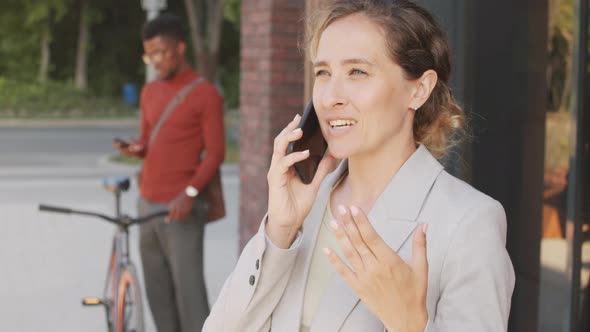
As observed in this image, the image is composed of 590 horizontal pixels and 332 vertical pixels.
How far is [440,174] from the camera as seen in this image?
92.1 inches

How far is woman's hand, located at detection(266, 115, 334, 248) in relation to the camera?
2.31 metres

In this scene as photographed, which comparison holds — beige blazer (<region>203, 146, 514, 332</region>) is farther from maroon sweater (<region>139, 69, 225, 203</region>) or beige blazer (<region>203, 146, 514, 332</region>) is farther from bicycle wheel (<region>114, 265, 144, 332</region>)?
bicycle wheel (<region>114, 265, 144, 332</region>)

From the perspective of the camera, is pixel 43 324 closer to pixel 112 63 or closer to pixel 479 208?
pixel 479 208

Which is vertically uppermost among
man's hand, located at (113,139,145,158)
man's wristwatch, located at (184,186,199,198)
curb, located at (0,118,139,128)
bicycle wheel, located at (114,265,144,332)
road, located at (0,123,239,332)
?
man's hand, located at (113,139,145,158)

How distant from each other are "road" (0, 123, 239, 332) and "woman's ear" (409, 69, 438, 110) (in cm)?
531

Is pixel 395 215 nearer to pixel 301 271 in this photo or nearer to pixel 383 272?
pixel 301 271

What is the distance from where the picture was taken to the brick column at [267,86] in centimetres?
750

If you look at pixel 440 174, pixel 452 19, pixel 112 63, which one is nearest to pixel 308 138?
pixel 440 174

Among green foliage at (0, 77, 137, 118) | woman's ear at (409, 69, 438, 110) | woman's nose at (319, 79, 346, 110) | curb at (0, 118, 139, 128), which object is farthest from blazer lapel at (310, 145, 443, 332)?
green foliage at (0, 77, 137, 118)

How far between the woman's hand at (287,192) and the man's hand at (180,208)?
3.38 metres

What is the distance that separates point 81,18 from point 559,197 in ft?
140

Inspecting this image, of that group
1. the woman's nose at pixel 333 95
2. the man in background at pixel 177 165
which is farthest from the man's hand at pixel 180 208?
the woman's nose at pixel 333 95

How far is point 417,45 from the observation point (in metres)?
2.31

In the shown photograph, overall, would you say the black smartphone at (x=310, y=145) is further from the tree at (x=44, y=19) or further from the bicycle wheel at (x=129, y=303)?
the tree at (x=44, y=19)
